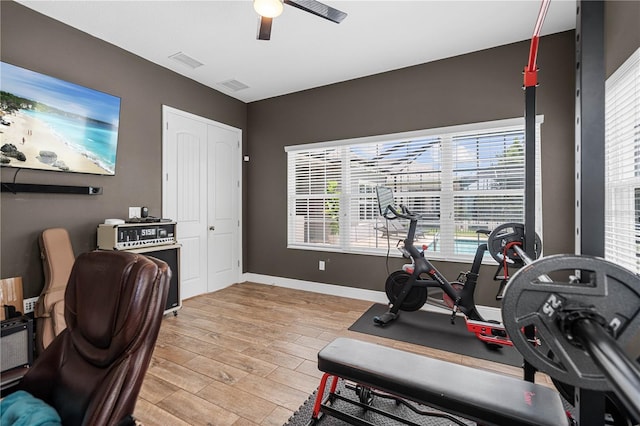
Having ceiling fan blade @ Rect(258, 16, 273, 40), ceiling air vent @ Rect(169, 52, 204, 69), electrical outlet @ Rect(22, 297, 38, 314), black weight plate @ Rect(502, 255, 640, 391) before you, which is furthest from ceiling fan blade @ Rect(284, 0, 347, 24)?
electrical outlet @ Rect(22, 297, 38, 314)

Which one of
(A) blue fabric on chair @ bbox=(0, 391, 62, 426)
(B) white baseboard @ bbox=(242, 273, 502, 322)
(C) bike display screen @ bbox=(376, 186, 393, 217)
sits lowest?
(B) white baseboard @ bbox=(242, 273, 502, 322)

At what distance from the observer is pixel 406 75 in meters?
3.81

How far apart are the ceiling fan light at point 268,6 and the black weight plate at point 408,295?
107 inches

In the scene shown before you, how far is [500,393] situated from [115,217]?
374 cm

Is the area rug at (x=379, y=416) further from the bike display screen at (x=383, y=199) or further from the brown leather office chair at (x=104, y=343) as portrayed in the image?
the bike display screen at (x=383, y=199)

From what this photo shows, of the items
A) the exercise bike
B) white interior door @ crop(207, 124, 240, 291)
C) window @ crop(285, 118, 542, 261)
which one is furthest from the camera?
white interior door @ crop(207, 124, 240, 291)

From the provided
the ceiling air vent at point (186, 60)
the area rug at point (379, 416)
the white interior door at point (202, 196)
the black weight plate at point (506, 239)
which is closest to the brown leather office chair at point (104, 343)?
the area rug at point (379, 416)

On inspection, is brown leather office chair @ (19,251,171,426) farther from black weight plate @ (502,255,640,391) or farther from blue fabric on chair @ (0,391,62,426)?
black weight plate @ (502,255,640,391)

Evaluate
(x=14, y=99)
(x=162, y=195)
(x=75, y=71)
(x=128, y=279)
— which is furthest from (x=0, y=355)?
(x=75, y=71)

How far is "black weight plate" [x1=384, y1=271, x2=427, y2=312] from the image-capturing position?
3.26 metres

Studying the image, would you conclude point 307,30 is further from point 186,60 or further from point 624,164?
point 624,164

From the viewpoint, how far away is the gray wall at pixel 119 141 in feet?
8.46

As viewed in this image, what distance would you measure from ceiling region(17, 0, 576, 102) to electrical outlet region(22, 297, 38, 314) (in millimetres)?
2601

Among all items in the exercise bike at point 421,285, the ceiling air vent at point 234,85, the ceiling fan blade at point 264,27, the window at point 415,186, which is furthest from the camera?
the ceiling air vent at point 234,85
